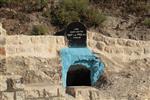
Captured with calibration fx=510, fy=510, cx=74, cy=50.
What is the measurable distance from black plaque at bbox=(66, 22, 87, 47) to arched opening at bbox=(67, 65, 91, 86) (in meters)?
1.39

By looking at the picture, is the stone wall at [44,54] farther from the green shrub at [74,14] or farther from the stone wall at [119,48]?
the green shrub at [74,14]

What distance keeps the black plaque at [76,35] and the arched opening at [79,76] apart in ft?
4.57

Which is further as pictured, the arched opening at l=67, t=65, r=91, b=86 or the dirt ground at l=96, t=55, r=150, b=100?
the arched opening at l=67, t=65, r=91, b=86

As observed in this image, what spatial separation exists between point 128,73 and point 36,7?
10354 millimetres

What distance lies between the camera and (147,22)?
1168 inches

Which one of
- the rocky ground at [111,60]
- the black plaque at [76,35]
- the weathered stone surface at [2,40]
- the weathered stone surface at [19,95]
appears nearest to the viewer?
the weathered stone surface at [19,95]


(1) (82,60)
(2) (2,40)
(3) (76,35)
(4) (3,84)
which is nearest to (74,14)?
(3) (76,35)

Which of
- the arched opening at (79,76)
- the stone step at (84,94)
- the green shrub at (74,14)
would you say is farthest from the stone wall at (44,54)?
the green shrub at (74,14)

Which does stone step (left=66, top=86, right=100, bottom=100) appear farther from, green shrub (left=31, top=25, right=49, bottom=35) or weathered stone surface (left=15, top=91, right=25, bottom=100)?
green shrub (left=31, top=25, right=49, bottom=35)

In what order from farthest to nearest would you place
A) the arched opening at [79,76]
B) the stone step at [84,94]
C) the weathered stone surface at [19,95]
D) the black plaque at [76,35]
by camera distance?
1. the arched opening at [79,76]
2. the black plaque at [76,35]
3. the stone step at [84,94]
4. the weathered stone surface at [19,95]

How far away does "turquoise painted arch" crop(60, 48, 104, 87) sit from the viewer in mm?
22844

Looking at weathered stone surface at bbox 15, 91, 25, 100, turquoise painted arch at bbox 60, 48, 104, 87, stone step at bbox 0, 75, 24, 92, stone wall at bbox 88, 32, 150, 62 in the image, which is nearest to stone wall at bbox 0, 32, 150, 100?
stone wall at bbox 88, 32, 150, 62

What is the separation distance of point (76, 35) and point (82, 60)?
1207mm

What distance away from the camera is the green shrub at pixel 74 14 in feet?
97.3
